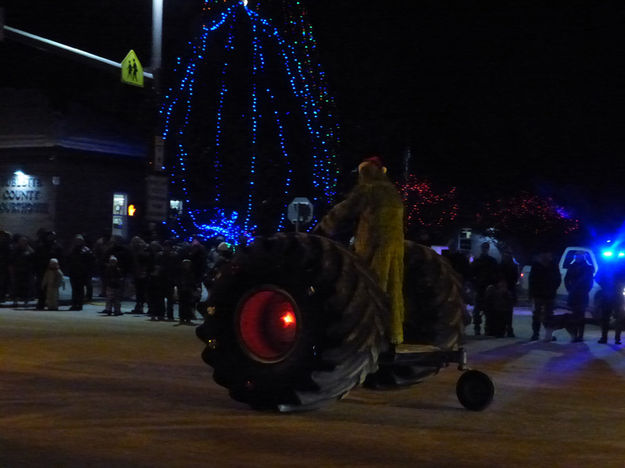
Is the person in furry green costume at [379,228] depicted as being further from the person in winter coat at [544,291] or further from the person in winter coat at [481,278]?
the person in winter coat at [481,278]

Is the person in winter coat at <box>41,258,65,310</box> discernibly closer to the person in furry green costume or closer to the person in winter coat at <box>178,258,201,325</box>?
the person in winter coat at <box>178,258,201,325</box>

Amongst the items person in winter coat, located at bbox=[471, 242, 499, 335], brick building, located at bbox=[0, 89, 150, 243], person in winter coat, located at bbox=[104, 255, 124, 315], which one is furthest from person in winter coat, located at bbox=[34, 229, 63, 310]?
person in winter coat, located at bbox=[471, 242, 499, 335]

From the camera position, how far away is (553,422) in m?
8.41

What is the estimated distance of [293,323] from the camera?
8430 millimetres

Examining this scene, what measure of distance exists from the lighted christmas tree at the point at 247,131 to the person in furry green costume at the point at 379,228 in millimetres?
19862

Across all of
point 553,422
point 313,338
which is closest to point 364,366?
point 313,338

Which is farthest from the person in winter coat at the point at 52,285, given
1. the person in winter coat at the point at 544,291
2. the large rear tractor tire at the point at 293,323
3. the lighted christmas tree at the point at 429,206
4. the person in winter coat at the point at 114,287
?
the lighted christmas tree at the point at 429,206

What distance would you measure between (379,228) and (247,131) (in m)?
21.1

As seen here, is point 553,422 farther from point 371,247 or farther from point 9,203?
point 9,203

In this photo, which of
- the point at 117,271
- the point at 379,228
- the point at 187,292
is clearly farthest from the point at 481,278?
the point at 379,228

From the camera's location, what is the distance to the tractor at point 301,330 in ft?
25.9

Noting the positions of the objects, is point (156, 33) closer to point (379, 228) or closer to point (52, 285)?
point (52, 285)

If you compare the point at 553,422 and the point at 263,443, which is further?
the point at 553,422

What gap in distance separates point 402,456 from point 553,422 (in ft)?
7.18
